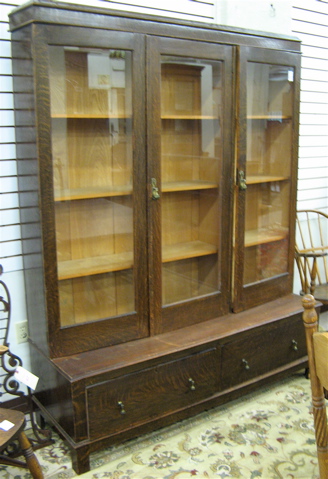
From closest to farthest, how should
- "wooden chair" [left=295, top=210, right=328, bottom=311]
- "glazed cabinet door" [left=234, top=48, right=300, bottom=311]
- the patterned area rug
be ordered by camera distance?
the patterned area rug < "glazed cabinet door" [left=234, top=48, right=300, bottom=311] < "wooden chair" [left=295, top=210, right=328, bottom=311]

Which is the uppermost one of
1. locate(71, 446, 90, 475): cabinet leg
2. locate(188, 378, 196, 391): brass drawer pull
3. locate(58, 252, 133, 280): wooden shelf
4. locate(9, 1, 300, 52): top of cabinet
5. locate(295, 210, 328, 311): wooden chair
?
locate(9, 1, 300, 52): top of cabinet

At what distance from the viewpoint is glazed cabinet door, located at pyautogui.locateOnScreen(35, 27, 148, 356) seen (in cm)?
224

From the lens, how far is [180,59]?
2531mm

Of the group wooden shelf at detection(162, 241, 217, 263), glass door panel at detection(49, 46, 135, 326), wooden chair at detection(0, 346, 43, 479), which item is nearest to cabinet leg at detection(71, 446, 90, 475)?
wooden chair at detection(0, 346, 43, 479)

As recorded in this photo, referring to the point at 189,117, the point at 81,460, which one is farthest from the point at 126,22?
the point at 81,460

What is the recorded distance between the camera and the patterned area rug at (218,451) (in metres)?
2.33

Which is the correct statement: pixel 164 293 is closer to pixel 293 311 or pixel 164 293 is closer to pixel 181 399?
pixel 181 399

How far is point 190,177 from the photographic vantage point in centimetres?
280

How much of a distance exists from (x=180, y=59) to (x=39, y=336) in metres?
1.51

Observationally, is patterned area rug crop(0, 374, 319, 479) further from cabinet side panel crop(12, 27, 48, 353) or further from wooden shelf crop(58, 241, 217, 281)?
wooden shelf crop(58, 241, 217, 281)

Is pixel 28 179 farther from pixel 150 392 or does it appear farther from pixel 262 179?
pixel 262 179

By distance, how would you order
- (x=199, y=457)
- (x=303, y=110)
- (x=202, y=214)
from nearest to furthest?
(x=199, y=457), (x=202, y=214), (x=303, y=110)

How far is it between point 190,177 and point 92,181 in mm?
591

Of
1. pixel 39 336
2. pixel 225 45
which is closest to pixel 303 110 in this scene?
pixel 225 45
